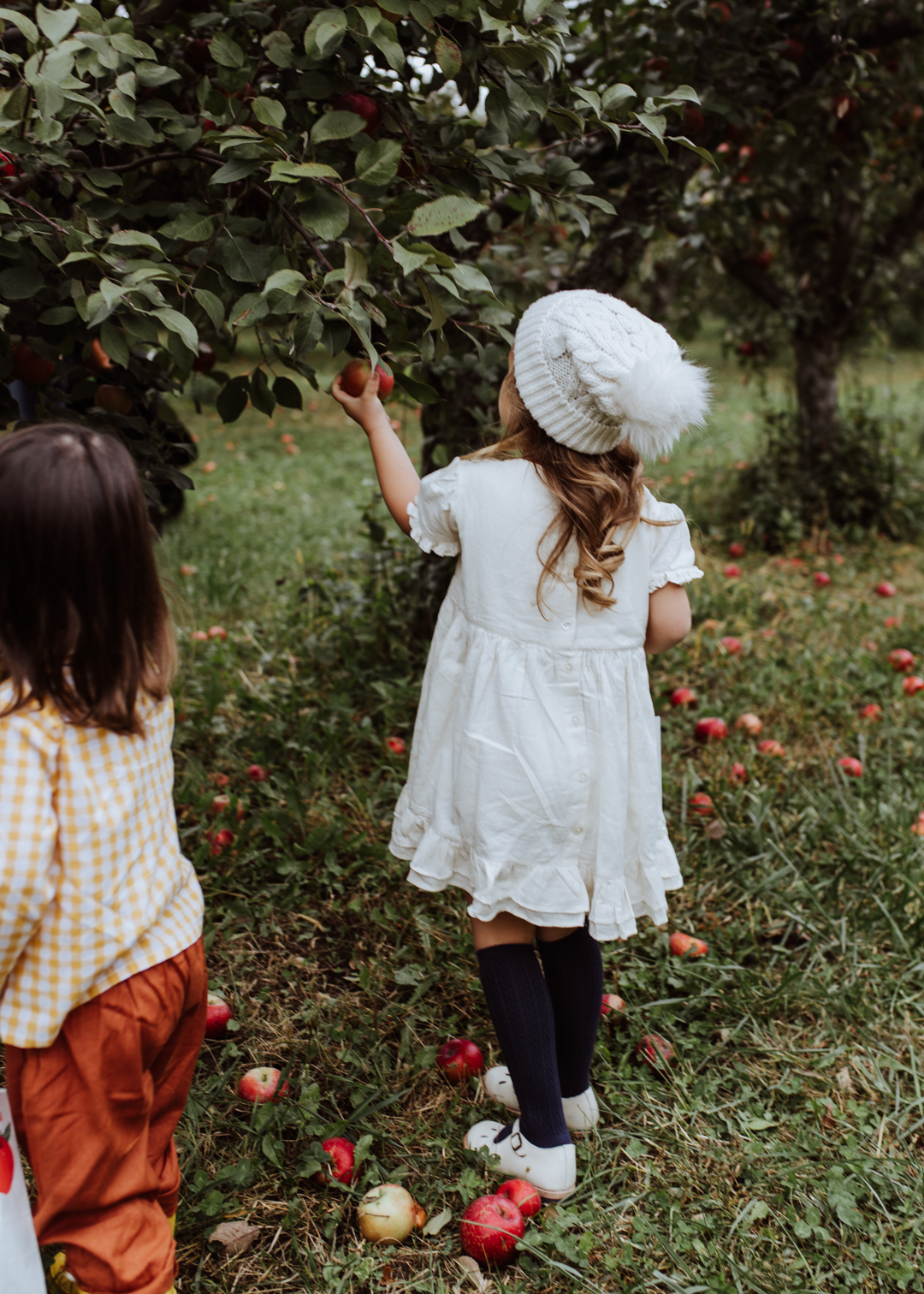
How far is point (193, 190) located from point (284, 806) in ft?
4.41

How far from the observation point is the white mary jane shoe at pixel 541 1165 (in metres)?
1.48

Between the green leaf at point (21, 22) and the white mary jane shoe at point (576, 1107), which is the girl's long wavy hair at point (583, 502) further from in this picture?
the white mary jane shoe at point (576, 1107)

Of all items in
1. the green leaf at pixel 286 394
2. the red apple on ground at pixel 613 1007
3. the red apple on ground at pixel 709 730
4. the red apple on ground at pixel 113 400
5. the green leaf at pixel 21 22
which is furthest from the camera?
the red apple on ground at pixel 709 730

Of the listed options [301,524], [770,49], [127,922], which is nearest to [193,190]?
[127,922]

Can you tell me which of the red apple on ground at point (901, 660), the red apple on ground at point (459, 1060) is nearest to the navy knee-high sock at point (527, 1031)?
the red apple on ground at point (459, 1060)

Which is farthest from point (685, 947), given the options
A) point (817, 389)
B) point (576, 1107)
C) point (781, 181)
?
point (817, 389)

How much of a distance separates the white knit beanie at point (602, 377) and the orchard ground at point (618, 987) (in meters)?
0.57

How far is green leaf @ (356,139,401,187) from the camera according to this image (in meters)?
1.37

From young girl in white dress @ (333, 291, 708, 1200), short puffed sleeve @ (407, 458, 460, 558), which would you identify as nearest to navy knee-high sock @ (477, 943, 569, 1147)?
young girl in white dress @ (333, 291, 708, 1200)

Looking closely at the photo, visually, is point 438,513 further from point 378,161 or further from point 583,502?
point 378,161

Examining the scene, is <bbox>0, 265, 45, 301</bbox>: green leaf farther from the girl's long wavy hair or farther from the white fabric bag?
the white fabric bag

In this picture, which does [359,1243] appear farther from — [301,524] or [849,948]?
[301,524]

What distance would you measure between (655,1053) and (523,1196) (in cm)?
43

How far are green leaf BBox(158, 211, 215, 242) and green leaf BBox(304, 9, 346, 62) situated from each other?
0.28 metres
